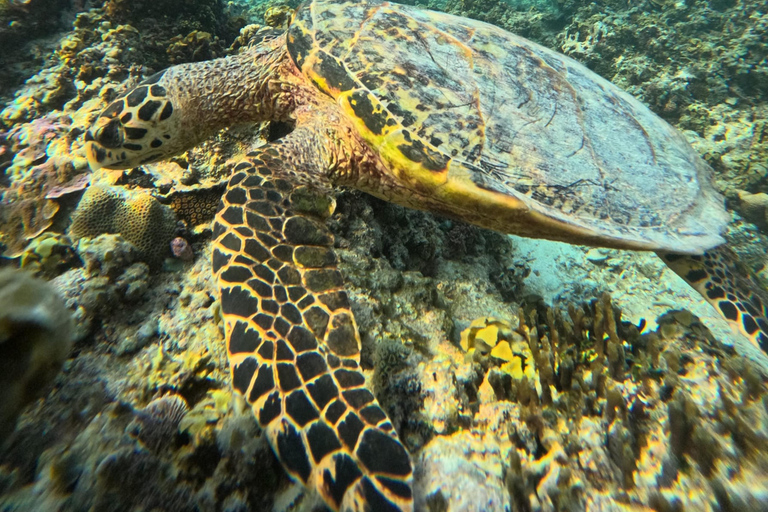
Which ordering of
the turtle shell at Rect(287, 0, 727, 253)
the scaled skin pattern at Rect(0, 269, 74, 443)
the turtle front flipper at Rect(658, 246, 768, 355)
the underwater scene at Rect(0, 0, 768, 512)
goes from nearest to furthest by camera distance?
the scaled skin pattern at Rect(0, 269, 74, 443)
the underwater scene at Rect(0, 0, 768, 512)
the turtle shell at Rect(287, 0, 727, 253)
the turtle front flipper at Rect(658, 246, 768, 355)

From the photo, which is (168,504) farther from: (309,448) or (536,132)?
(536,132)

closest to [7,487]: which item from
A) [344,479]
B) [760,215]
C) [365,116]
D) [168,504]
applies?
[168,504]

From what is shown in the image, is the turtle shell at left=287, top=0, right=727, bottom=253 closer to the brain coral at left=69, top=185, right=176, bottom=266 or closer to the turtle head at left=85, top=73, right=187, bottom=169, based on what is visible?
the turtle head at left=85, top=73, right=187, bottom=169

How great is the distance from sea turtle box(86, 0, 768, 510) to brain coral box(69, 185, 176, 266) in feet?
1.07

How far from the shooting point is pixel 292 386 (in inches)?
50.3

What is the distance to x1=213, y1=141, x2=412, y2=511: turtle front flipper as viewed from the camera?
1.14 m

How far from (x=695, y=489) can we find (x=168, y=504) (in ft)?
6.25

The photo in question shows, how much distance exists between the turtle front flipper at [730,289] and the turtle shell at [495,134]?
52cm

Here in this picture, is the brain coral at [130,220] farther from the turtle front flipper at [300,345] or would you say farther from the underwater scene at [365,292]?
the turtle front flipper at [300,345]

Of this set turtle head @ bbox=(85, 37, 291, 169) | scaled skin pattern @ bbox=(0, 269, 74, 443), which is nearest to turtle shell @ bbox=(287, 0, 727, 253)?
turtle head @ bbox=(85, 37, 291, 169)

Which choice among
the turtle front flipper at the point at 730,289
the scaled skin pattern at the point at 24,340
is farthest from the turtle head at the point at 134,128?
the turtle front flipper at the point at 730,289

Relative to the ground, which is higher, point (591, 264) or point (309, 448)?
point (309, 448)

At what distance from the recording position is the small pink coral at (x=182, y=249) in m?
2.08

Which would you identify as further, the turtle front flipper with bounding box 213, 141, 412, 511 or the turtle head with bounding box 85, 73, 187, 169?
the turtle head with bounding box 85, 73, 187, 169
